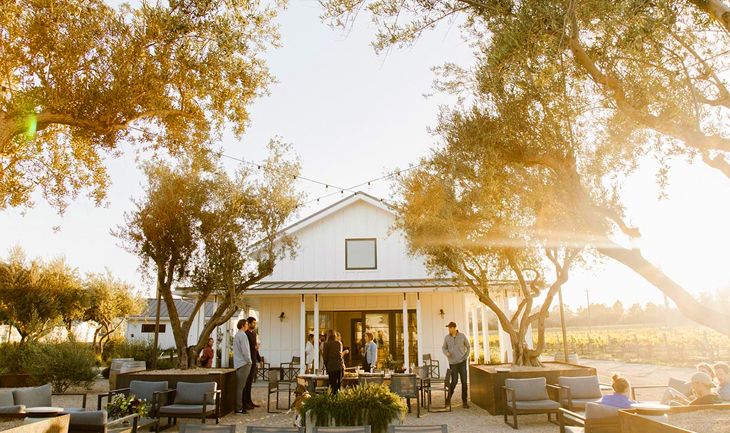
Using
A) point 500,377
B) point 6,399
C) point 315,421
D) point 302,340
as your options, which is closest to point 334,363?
point 315,421

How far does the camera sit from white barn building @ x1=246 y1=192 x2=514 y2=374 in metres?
17.4

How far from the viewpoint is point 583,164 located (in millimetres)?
8500

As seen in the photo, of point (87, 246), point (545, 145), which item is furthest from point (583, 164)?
point (87, 246)

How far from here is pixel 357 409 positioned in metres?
6.46

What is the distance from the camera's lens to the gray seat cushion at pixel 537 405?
8.16 meters

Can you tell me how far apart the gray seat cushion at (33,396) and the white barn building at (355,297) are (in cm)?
881

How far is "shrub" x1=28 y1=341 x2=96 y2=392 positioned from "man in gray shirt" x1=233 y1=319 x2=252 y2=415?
5.98 meters

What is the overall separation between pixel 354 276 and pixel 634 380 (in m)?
9.55

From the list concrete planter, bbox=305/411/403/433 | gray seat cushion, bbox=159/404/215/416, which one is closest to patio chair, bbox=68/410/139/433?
gray seat cushion, bbox=159/404/215/416

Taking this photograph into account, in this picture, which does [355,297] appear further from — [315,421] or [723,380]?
[723,380]

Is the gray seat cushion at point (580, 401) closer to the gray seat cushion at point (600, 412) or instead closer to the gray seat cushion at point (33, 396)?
the gray seat cushion at point (600, 412)

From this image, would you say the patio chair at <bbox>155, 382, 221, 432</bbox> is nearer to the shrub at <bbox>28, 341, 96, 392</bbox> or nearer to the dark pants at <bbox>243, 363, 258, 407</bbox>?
the dark pants at <bbox>243, 363, 258, 407</bbox>

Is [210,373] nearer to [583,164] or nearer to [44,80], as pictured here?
[44,80]

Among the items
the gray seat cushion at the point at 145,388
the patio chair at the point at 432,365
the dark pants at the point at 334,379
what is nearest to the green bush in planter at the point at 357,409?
the dark pants at the point at 334,379
